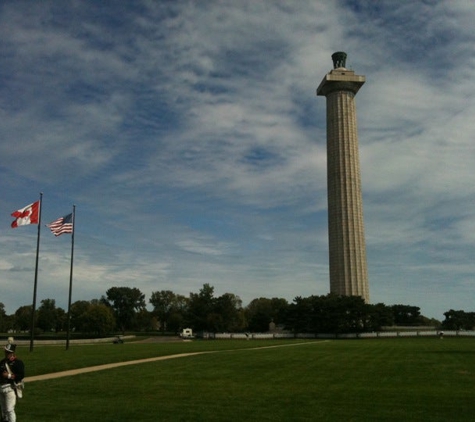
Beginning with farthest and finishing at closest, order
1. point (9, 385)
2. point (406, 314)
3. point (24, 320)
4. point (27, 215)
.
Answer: point (406, 314), point (24, 320), point (27, 215), point (9, 385)

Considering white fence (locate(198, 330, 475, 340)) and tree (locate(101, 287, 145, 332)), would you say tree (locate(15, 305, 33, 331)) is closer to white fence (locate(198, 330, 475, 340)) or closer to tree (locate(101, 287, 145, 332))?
tree (locate(101, 287, 145, 332))

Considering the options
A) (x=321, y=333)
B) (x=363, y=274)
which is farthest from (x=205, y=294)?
(x=363, y=274)

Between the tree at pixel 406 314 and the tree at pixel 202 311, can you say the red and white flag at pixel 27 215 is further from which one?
the tree at pixel 406 314

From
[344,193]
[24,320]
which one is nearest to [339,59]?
[344,193]

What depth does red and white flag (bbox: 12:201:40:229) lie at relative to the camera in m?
39.1

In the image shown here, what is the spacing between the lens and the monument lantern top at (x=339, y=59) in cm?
13588

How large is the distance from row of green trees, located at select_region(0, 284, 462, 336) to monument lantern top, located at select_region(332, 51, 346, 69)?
6630 centimetres

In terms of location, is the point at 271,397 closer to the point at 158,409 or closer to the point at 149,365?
the point at 158,409

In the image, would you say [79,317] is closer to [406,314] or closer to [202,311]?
[202,311]

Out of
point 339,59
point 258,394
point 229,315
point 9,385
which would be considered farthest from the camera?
point 339,59

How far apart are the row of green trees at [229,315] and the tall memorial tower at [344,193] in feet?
51.3

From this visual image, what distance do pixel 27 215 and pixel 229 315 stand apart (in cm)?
6974

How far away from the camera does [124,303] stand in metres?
142

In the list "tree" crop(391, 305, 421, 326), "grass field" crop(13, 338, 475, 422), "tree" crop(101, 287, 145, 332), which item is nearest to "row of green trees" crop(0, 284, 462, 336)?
"tree" crop(101, 287, 145, 332)
